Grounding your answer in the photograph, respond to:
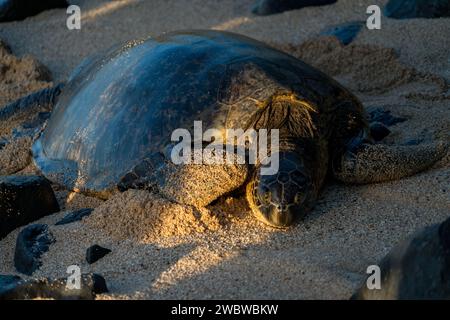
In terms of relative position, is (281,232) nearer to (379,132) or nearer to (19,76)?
(379,132)

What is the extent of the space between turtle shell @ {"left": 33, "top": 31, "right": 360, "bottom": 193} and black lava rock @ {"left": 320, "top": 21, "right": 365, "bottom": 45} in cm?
190

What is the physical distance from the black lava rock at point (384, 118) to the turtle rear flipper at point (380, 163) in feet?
2.56

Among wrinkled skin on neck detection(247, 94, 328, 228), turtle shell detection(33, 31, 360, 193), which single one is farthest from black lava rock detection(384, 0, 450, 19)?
wrinkled skin on neck detection(247, 94, 328, 228)

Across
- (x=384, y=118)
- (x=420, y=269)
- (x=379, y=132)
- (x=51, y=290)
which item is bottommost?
(x=51, y=290)

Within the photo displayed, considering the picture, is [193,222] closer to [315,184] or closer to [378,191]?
[315,184]

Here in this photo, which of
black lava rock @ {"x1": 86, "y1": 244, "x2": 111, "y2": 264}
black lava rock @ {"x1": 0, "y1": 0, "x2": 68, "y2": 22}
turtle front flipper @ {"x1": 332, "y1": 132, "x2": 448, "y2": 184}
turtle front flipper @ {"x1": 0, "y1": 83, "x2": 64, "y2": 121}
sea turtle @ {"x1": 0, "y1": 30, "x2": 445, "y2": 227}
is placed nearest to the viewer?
black lava rock @ {"x1": 86, "y1": 244, "x2": 111, "y2": 264}

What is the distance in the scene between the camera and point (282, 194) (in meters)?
3.88

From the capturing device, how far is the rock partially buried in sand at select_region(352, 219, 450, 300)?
2.68m

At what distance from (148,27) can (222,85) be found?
3573mm

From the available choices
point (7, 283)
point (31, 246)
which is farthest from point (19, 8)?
point (7, 283)

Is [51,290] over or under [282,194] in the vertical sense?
under

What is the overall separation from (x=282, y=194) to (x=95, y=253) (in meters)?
0.87

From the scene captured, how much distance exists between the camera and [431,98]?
545 cm

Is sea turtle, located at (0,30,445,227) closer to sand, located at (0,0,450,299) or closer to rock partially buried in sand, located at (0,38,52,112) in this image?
sand, located at (0,0,450,299)
